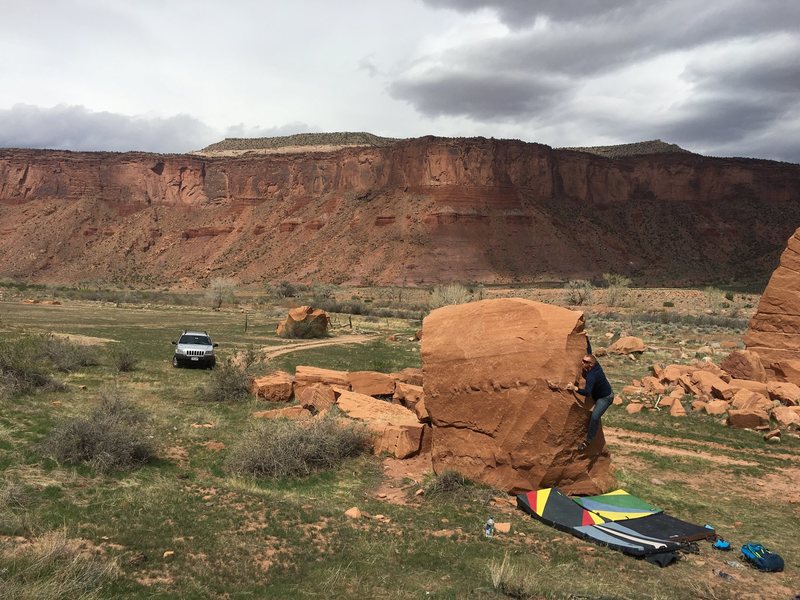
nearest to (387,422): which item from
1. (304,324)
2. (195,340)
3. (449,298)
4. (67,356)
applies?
(195,340)

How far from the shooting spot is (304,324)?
3341 cm

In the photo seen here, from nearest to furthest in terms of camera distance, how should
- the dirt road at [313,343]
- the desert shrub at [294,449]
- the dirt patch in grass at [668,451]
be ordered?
1. the desert shrub at [294,449]
2. the dirt patch in grass at [668,451]
3. the dirt road at [313,343]

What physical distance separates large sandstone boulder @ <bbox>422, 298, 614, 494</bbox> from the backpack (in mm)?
2510

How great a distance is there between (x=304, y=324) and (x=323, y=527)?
1002 inches

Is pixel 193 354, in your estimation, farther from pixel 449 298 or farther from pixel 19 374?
pixel 449 298

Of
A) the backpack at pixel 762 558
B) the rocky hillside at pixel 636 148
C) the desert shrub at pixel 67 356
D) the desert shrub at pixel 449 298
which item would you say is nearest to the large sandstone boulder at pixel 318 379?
the desert shrub at pixel 67 356

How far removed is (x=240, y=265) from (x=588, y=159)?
60.7 meters

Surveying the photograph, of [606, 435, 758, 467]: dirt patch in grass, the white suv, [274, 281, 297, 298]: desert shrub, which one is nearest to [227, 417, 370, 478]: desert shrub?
[606, 435, 758, 467]: dirt patch in grass

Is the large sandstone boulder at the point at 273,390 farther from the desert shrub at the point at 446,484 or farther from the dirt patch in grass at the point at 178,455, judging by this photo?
the desert shrub at the point at 446,484

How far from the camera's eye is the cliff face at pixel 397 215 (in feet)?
292

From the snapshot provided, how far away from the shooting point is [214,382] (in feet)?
54.7

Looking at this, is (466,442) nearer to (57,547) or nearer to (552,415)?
(552,415)

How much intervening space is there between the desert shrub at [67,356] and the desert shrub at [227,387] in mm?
5267

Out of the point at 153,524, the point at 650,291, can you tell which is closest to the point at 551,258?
the point at 650,291
